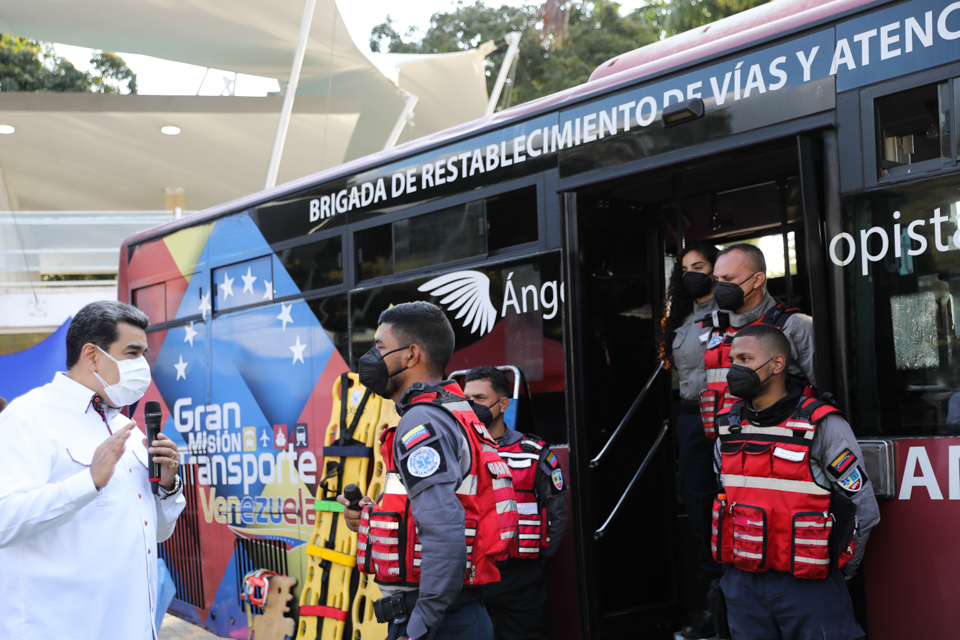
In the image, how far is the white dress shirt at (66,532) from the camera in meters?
2.60

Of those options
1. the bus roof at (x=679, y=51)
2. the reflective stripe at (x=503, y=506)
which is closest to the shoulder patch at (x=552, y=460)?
the reflective stripe at (x=503, y=506)

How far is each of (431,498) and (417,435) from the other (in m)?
0.19

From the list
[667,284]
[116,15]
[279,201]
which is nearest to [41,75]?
[116,15]

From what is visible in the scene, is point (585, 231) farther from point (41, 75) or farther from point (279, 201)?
point (41, 75)

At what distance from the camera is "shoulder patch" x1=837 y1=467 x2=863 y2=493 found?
287 cm

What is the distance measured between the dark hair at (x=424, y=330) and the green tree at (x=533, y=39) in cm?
1709

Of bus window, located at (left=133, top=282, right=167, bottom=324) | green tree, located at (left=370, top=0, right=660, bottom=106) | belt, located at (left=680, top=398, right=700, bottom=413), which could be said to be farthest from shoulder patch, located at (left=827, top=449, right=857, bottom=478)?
green tree, located at (left=370, top=0, right=660, bottom=106)

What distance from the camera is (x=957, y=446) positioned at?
9.15ft

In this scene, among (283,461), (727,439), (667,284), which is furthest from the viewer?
(283,461)

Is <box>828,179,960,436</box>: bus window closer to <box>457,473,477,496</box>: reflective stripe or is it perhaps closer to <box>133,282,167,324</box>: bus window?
<box>457,473,477,496</box>: reflective stripe

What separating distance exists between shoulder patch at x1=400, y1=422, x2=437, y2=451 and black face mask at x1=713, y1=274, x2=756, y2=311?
1610 mm

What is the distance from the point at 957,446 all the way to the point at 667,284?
230 centimetres

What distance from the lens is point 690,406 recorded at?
440 centimetres

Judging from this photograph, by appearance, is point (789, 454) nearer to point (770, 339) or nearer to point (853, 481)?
point (853, 481)
